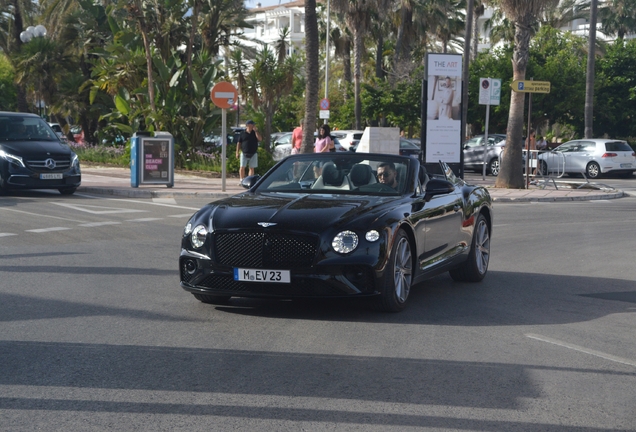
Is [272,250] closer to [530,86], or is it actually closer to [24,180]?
[24,180]

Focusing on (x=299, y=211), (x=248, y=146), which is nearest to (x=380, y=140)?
(x=248, y=146)

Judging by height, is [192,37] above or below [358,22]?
below

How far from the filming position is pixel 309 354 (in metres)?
6.60

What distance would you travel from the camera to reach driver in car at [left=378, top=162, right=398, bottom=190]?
9.09 meters

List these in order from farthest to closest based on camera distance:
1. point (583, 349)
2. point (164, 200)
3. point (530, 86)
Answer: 1. point (530, 86)
2. point (164, 200)
3. point (583, 349)

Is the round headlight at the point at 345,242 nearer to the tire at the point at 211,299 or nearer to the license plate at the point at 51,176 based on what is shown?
the tire at the point at 211,299

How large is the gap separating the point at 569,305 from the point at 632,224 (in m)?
9.87

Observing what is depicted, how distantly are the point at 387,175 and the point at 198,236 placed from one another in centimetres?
211

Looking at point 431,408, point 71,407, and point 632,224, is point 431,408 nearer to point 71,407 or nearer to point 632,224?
point 71,407

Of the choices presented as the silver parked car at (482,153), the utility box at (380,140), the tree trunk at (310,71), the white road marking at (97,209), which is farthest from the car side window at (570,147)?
the white road marking at (97,209)

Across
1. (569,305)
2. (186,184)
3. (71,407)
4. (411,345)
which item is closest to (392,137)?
(186,184)

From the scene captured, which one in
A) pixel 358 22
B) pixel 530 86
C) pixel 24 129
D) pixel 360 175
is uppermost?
pixel 358 22

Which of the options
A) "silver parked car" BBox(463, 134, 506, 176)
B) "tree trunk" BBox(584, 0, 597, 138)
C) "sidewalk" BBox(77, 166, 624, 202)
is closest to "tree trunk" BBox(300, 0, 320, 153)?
"sidewalk" BBox(77, 166, 624, 202)

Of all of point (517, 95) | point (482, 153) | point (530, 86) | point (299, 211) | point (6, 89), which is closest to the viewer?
point (299, 211)
